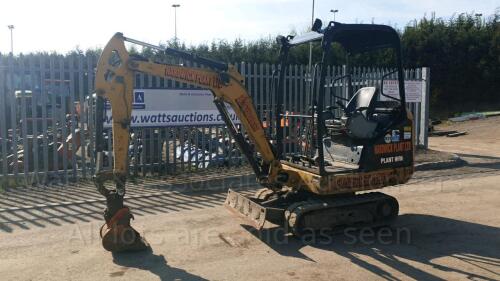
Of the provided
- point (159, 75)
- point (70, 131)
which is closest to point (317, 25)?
point (159, 75)

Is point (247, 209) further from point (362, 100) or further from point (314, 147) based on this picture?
point (362, 100)

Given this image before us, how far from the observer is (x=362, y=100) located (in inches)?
283

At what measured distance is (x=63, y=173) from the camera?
10.1 m

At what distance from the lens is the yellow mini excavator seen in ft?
18.8

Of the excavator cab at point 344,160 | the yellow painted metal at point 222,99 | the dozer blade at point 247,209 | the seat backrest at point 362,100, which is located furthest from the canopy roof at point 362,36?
the dozer blade at point 247,209

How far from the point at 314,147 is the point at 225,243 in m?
2.17

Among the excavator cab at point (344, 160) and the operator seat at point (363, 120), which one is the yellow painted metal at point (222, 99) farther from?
the operator seat at point (363, 120)

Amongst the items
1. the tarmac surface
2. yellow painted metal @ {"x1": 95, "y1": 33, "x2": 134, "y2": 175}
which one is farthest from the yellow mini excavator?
the tarmac surface

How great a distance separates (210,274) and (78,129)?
650cm

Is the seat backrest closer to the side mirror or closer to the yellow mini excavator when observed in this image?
the yellow mini excavator

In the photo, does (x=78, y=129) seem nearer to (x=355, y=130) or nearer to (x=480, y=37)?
(x=355, y=130)

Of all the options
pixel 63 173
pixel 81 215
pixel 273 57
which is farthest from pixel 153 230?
pixel 273 57

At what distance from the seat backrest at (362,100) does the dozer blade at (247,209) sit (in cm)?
189

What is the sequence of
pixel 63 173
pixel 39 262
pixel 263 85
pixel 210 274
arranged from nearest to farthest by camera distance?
pixel 210 274 → pixel 39 262 → pixel 63 173 → pixel 263 85
